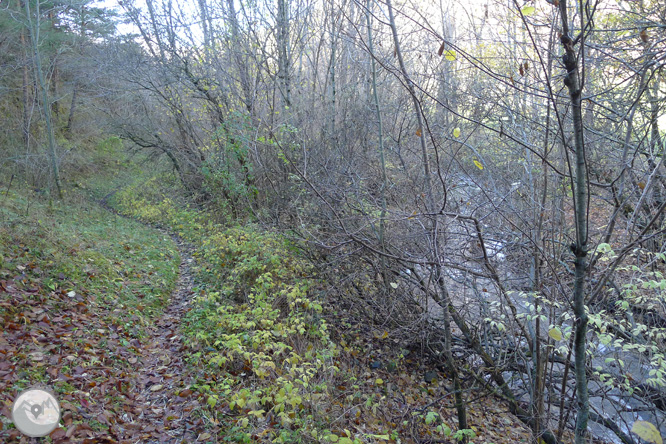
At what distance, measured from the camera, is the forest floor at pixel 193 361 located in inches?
159

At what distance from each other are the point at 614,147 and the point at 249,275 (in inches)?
228

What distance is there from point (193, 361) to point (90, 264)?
3329 mm

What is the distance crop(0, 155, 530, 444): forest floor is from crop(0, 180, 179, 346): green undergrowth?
0.09 feet

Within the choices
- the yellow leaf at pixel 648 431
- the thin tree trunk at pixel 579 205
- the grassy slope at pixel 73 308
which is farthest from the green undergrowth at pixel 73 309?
the yellow leaf at pixel 648 431

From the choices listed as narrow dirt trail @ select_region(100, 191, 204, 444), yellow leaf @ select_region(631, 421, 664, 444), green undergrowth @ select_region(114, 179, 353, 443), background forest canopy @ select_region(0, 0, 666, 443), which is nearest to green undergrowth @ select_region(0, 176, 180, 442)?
narrow dirt trail @ select_region(100, 191, 204, 444)

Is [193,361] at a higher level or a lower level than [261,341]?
lower

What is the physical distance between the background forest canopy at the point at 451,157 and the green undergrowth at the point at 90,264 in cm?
255

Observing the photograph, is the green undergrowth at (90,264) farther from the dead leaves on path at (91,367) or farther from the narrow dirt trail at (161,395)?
A: the narrow dirt trail at (161,395)

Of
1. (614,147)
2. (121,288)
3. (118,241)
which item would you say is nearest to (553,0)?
(614,147)

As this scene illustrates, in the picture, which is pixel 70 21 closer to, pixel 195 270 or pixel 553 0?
pixel 195 270

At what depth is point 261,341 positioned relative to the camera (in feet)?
17.3

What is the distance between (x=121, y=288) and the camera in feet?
22.4

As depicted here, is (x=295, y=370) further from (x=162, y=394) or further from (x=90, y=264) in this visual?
Answer: (x=90, y=264)

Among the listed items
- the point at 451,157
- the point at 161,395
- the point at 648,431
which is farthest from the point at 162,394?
the point at 451,157
